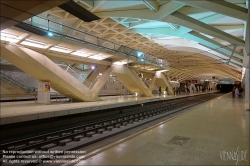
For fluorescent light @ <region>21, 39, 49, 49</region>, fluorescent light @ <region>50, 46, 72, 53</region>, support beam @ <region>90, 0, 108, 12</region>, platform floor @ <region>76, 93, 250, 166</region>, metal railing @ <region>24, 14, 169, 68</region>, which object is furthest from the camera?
support beam @ <region>90, 0, 108, 12</region>

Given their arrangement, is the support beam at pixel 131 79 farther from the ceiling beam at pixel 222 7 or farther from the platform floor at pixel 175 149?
the platform floor at pixel 175 149

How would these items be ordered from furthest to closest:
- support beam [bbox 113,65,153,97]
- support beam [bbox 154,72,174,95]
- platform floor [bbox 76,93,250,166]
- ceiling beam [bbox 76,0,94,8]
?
support beam [bbox 154,72,174,95]
support beam [bbox 113,65,153,97]
ceiling beam [bbox 76,0,94,8]
platform floor [bbox 76,93,250,166]

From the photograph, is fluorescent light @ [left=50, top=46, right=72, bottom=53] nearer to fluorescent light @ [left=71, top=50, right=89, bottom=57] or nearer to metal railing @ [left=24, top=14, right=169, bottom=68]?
fluorescent light @ [left=71, top=50, right=89, bottom=57]

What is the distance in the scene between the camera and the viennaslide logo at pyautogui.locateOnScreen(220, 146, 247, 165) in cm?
366

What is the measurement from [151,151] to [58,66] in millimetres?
7944

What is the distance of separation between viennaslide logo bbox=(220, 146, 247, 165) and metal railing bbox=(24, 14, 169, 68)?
798 cm

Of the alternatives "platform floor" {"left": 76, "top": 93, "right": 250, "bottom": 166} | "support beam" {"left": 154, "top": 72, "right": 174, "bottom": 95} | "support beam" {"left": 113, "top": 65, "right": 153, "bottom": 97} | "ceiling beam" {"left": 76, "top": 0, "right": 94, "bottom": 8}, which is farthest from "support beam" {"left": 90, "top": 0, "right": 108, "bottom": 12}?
"support beam" {"left": 154, "top": 72, "right": 174, "bottom": 95}

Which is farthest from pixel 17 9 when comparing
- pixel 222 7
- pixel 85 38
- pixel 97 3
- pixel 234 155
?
pixel 85 38

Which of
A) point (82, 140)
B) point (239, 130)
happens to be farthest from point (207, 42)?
point (82, 140)

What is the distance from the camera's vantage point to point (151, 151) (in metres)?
4.11

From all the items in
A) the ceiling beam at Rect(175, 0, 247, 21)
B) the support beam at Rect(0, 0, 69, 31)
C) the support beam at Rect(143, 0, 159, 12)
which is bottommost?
the support beam at Rect(0, 0, 69, 31)

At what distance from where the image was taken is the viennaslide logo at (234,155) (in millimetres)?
3662

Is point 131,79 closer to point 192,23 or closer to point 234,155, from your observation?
point 192,23

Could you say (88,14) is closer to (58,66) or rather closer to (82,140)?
(82,140)
